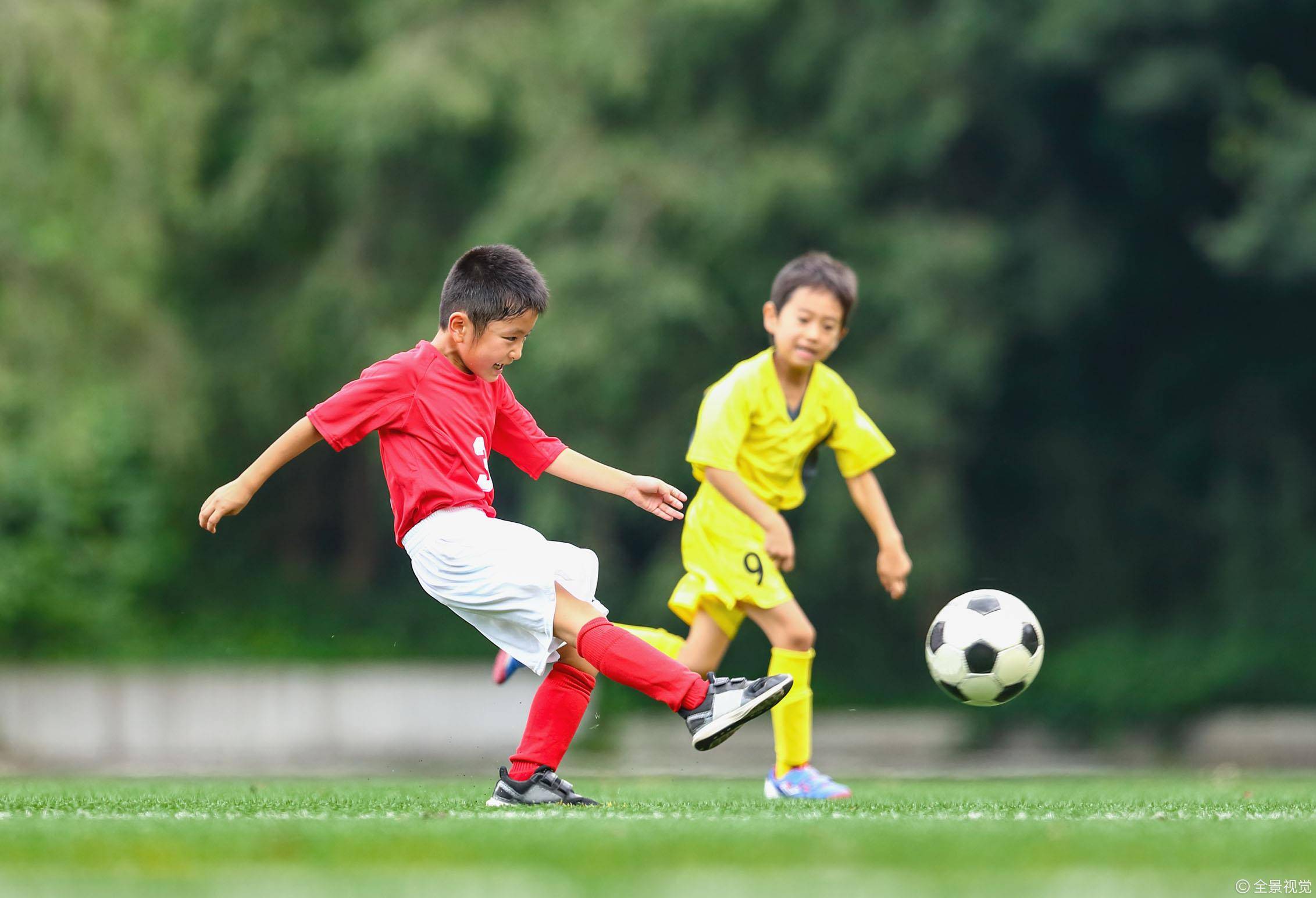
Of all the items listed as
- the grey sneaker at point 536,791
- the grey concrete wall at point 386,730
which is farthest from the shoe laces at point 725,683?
the grey concrete wall at point 386,730

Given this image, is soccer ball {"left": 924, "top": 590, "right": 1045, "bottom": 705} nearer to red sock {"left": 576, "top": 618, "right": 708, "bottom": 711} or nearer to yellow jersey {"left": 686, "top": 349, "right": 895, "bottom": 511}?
yellow jersey {"left": 686, "top": 349, "right": 895, "bottom": 511}

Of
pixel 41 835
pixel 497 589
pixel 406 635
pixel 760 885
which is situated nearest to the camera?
pixel 760 885

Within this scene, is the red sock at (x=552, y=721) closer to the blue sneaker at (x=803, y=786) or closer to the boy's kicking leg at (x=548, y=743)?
the boy's kicking leg at (x=548, y=743)

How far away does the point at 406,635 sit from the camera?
16828mm

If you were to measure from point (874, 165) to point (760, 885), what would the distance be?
12.5 metres

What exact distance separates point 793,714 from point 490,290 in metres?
1.98

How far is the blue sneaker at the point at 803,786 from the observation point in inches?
219

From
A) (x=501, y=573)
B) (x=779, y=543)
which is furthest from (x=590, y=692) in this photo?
(x=779, y=543)

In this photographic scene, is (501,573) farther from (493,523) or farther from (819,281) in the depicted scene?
(819,281)

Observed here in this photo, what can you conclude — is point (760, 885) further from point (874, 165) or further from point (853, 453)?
point (874, 165)

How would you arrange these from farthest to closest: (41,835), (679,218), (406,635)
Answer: (406,635) < (679,218) < (41,835)

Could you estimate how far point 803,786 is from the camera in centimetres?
563

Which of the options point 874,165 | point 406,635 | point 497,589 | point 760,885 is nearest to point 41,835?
point 497,589

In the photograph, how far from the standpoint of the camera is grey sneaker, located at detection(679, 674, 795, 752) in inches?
171
